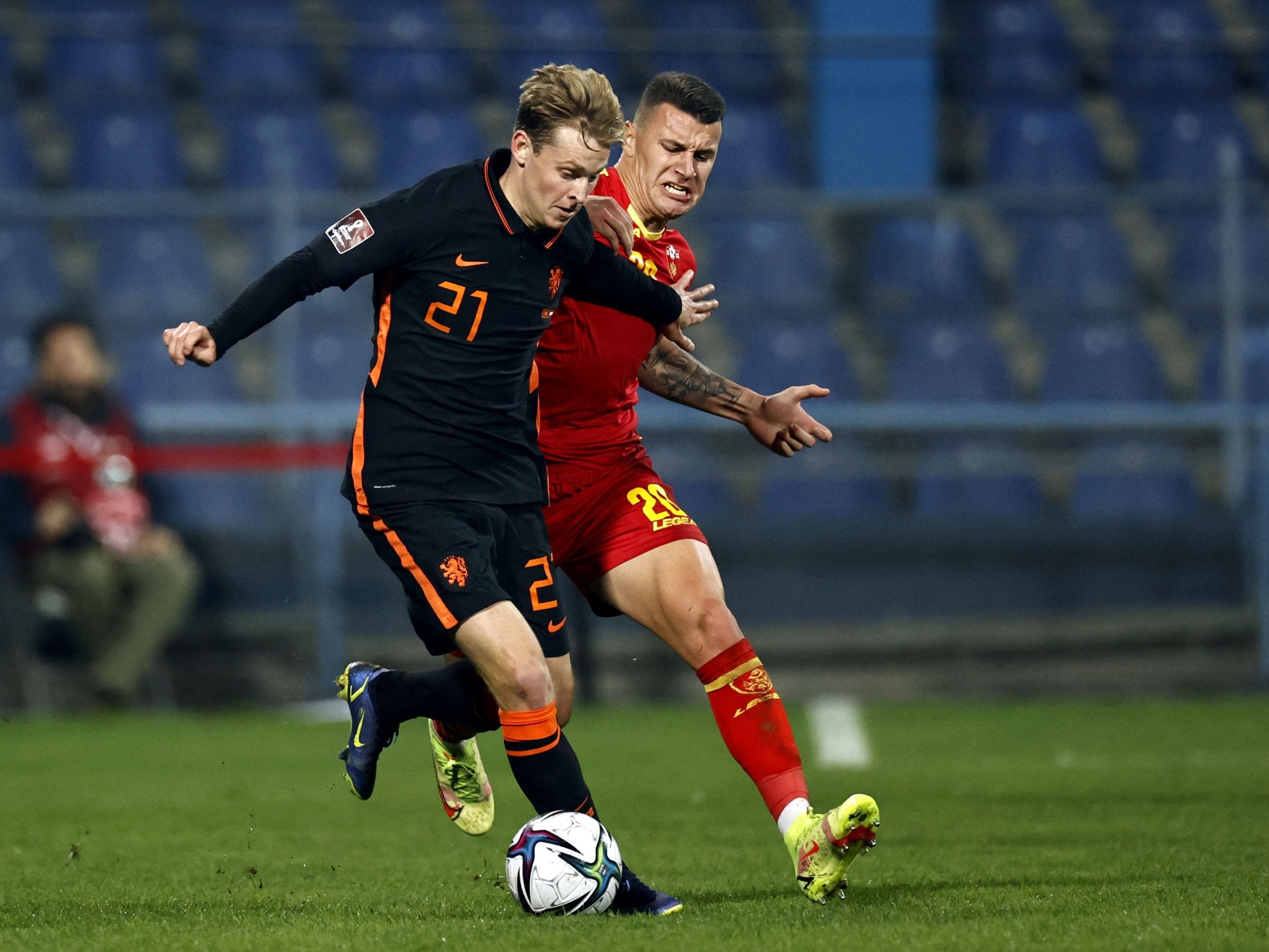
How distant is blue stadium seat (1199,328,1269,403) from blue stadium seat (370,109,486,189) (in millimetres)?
4945

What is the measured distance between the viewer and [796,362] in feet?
34.9

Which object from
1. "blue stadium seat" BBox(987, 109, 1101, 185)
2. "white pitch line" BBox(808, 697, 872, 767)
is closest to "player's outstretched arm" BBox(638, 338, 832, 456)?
"white pitch line" BBox(808, 697, 872, 767)

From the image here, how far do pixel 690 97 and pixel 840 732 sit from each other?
4.66 meters

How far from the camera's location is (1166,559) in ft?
32.8

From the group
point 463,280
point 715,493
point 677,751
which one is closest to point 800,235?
point 715,493

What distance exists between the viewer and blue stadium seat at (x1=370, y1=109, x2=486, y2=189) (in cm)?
1196

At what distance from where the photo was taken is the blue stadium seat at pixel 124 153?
1161 cm

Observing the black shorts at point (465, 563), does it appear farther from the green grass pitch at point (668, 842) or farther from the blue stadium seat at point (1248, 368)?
the blue stadium seat at point (1248, 368)

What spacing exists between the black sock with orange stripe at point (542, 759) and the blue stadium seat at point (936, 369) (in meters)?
6.81

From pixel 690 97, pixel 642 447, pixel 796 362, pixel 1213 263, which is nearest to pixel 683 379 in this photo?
pixel 642 447

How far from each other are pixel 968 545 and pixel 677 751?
2.84 meters

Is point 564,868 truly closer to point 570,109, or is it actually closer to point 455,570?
point 455,570

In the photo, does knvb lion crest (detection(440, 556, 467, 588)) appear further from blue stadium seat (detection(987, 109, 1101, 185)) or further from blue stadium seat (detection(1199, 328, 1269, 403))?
blue stadium seat (detection(987, 109, 1101, 185))

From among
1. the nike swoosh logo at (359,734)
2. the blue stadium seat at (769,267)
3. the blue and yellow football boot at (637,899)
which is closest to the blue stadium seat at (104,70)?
the blue stadium seat at (769,267)
